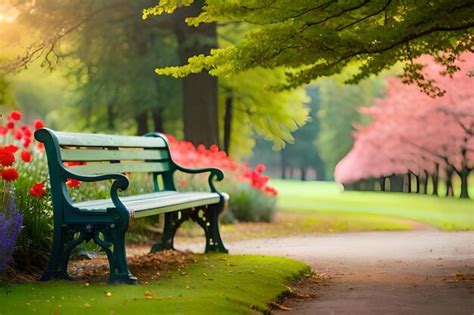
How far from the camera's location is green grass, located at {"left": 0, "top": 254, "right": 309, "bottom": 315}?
21.3ft

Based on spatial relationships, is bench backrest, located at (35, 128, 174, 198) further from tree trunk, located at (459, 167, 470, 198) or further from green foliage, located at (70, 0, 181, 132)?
tree trunk, located at (459, 167, 470, 198)

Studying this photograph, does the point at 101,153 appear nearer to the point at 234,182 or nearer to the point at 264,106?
the point at 234,182

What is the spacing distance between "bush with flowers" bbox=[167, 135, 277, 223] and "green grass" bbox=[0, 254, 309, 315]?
7.53 metres

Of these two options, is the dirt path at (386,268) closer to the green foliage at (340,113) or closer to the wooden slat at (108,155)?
the wooden slat at (108,155)

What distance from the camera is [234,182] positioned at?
1869 centimetres

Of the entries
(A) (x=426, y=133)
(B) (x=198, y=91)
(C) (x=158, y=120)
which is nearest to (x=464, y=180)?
(A) (x=426, y=133)

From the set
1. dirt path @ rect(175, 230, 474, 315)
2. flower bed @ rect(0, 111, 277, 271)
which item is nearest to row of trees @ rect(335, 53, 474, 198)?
flower bed @ rect(0, 111, 277, 271)

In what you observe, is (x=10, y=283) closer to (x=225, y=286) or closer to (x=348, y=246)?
(x=225, y=286)

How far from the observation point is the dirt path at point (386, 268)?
7.33m

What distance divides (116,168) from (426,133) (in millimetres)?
17611

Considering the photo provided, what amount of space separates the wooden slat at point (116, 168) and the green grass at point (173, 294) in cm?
122

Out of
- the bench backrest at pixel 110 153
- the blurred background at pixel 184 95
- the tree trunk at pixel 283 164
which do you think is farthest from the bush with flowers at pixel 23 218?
the tree trunk at pixel 283 164

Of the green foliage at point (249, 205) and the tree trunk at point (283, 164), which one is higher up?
the tree trunk at point (283, 164)

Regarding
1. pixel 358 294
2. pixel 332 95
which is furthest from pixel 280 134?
pixel 332 95
